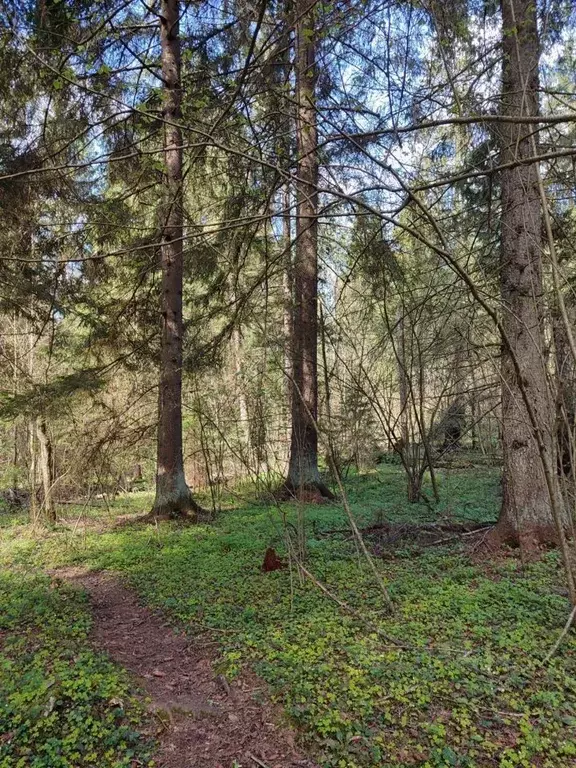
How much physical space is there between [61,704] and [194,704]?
74 centimetres

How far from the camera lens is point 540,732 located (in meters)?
2.29

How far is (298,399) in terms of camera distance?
19.2 feet

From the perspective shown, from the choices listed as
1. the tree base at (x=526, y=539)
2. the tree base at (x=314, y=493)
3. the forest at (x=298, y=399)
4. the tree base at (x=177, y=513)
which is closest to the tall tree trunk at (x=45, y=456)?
the forest at (x=298, y=399)

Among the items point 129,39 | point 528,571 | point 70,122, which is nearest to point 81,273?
point 70,122

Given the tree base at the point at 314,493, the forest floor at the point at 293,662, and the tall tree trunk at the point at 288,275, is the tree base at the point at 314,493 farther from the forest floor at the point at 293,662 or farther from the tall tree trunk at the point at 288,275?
the forest floor at the point at 293,662

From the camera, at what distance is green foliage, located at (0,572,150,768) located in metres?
2.27

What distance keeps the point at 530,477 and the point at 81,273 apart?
7316 mm

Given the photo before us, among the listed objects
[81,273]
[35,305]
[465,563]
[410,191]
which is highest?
[81,273]

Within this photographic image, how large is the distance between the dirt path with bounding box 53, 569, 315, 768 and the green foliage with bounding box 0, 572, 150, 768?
173 mm

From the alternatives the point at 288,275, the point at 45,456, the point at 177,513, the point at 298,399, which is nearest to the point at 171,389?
the point at 177,513

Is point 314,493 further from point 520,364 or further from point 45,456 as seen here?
point 520,364

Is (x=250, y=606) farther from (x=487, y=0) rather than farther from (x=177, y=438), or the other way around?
(x=487, y=0)

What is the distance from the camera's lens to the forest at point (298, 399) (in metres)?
2.46

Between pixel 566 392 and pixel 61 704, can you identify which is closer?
pixel 61 704
